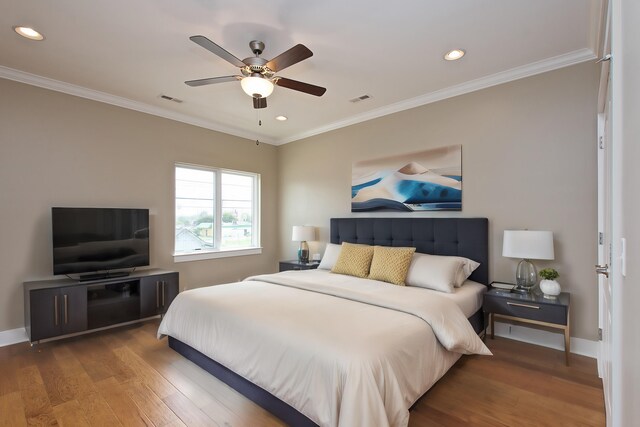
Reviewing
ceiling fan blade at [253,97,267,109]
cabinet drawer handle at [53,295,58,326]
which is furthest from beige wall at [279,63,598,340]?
cabinet drawer handle at [53,295,58,326]

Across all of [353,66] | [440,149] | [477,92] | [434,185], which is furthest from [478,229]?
[353,66]

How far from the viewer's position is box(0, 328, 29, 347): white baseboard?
10.3 ft

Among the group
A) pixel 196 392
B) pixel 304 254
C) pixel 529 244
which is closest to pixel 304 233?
pixel 304 254

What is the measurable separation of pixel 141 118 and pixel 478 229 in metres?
4.35

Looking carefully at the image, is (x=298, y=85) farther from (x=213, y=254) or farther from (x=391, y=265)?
(x=213, y=254)

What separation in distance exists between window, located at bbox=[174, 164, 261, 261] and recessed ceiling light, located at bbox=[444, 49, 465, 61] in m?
3.51

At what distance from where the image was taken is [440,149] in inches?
147

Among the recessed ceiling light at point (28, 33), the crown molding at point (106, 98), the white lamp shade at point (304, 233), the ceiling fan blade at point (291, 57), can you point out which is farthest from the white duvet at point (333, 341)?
the crown molding at point (106, 98)

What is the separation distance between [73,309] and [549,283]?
461cm

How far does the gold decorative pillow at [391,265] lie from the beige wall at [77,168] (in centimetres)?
260

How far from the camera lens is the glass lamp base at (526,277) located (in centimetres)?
301

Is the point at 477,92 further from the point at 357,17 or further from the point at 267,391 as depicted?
the point at 267,391

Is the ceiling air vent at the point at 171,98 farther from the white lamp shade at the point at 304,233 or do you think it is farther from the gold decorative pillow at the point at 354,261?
the gold decorative pillow at the point at 354,261

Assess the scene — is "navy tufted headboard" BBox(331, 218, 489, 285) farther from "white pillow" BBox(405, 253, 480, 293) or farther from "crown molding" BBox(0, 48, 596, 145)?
"crown molding" BBox(0, 48, 596, 145)
